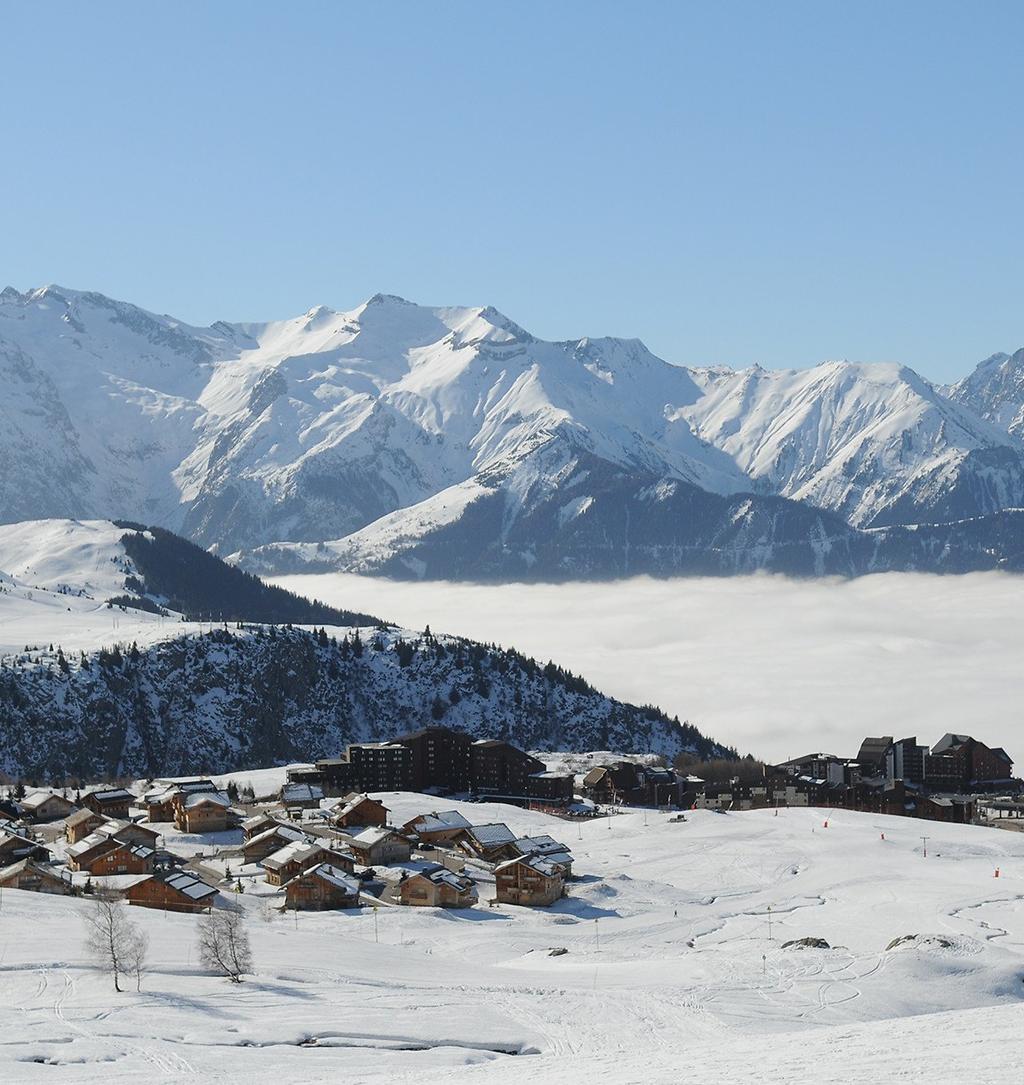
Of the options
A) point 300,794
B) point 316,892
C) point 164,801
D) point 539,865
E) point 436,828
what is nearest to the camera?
point 316,892

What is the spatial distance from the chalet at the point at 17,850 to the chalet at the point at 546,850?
38299 mm

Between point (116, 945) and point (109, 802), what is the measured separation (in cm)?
7898

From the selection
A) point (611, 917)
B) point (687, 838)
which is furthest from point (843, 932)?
point (687, 838)

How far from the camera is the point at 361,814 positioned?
150750mm

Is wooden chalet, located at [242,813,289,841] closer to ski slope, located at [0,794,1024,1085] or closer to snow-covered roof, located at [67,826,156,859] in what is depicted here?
snow-covered roof, located at [67,826,156,859]

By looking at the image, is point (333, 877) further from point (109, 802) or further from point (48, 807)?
point (48, 807)

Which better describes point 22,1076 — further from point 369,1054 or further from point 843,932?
point 843,932

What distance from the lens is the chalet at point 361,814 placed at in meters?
150

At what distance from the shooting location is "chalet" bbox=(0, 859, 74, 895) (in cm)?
11456

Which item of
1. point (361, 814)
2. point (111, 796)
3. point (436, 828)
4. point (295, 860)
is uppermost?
point (111, 796)

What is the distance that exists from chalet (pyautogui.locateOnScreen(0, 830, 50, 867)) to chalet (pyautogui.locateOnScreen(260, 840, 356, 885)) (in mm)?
17645

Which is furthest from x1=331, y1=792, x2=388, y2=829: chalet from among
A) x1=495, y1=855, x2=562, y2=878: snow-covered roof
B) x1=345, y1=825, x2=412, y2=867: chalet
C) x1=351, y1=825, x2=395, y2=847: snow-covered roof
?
x1=495, y1=855, x2=562, y2=878: snow-covered roof

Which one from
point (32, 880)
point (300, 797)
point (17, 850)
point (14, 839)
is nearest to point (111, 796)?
point (300, 797)

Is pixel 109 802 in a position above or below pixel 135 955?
below
